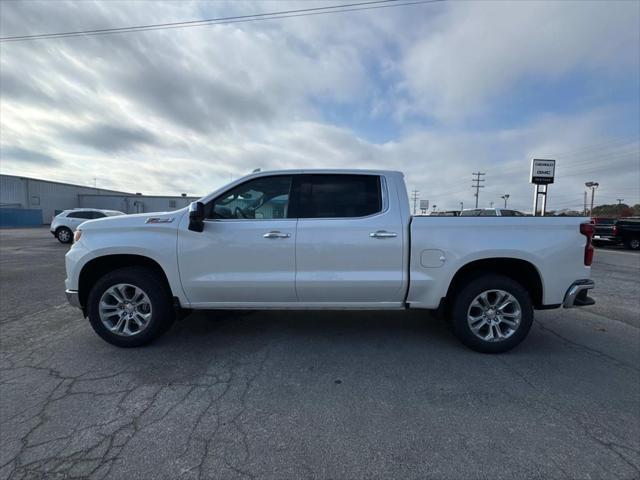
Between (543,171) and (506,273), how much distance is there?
17.3 meters

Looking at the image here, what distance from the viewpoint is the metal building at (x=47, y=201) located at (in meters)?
35.6

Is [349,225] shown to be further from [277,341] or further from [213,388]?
[213,388]

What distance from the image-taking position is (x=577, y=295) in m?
3.19

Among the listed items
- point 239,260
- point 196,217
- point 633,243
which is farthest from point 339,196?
point 633,243

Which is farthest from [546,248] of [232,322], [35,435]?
[35,435]

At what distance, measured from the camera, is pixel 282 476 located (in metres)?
1.76

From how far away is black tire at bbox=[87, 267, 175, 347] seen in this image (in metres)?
3.25

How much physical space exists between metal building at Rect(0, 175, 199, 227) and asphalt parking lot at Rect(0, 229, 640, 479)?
38008 mm

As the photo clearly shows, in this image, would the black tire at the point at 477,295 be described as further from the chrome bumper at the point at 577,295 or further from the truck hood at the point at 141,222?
the truck hood at the point at 141,222

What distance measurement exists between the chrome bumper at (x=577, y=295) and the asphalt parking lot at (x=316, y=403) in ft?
1.93

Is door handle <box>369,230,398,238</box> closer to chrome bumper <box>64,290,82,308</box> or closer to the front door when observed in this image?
the front door

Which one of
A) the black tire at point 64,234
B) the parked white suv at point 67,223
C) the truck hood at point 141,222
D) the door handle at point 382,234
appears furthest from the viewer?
the black tire at point 64,234

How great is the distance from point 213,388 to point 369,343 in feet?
5.72

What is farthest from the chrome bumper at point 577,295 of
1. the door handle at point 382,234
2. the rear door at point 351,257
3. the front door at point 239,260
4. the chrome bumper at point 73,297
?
the chrome bumper at point 73,297
